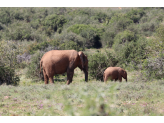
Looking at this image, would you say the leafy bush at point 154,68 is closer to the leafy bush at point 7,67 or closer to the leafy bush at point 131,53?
the leafy bush at point 131,53

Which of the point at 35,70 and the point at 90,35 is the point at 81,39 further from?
the point at 35,70

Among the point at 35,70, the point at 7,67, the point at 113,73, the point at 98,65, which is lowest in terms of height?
the point at 35,70

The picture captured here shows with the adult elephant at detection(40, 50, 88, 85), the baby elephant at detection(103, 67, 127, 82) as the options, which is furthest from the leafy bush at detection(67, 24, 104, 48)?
the adult elephant at detection(40, 50, 88, 85)

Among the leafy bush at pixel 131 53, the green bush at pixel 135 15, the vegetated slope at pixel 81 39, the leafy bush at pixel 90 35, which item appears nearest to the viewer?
the vegetated slope at pixel 81 39

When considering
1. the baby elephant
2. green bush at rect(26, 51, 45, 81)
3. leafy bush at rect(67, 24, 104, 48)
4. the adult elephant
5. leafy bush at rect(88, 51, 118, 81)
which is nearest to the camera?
the adult elephant

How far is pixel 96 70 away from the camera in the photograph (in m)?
15.4

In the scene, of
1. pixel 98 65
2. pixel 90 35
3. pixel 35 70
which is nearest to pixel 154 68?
pixel 98 65

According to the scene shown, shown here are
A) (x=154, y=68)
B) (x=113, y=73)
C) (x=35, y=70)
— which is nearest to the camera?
(x=113, y=73)

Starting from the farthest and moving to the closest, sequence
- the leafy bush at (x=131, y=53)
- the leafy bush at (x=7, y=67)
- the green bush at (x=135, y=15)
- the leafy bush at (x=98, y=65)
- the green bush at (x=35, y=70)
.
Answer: the green bush at (x=135, y=15) < the leafy bush at (x=131, y=53) < the green bush at (x=35, y=70) < the leafy bush at (x=98, y=65) < the leafy bush at (x=7, y=67)

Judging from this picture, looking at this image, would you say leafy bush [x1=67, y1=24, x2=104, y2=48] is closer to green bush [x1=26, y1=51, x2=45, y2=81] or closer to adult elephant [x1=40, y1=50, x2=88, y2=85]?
green bush [x1=26, y1=51, x2=45, y2=81]

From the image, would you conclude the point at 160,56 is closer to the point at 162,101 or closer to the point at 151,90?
the point at 151,90

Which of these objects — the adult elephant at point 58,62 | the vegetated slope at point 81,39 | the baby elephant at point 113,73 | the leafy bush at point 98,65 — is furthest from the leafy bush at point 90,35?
the adult elephant at point 58,62

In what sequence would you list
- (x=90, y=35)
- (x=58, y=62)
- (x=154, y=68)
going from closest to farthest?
(x=58, y=62) → (x=154, y=68) → (x=90, y=35)
